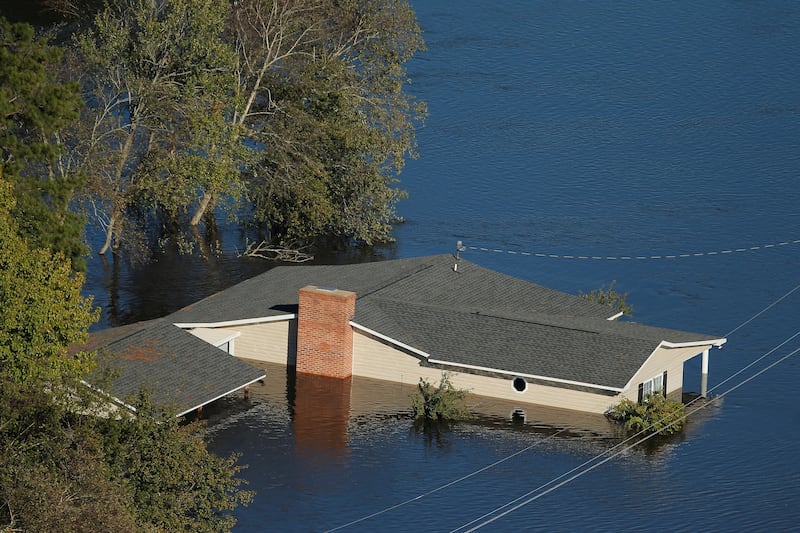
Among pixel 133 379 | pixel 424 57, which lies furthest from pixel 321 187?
pixel 424 57

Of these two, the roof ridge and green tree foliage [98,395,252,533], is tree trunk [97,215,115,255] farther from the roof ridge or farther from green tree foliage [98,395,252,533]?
green tree foliage [98,395,252,533]

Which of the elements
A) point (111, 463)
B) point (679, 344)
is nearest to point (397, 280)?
point (679, 344)

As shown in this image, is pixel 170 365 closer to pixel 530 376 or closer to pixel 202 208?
pixel 530 376

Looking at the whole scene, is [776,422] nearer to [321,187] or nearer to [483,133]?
[321,187]

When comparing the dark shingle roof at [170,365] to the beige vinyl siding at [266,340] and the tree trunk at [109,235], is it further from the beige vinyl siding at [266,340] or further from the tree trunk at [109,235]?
the tree trunk at [109,235]

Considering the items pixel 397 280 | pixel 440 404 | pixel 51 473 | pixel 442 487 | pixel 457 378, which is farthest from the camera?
pixel 397 280

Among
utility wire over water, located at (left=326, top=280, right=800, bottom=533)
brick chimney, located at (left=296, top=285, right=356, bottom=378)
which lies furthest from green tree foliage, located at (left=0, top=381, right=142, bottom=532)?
brick chimney, located at (left=296, top=285, right=356, bottom=378)
